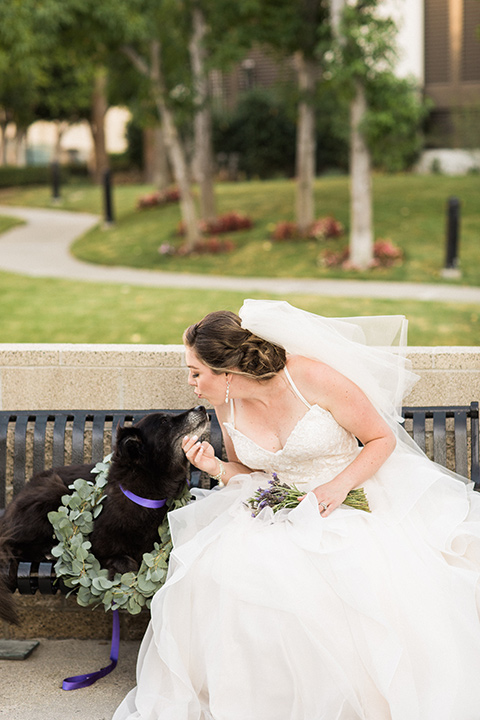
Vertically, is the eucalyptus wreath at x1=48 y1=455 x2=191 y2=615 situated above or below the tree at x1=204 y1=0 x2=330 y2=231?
below

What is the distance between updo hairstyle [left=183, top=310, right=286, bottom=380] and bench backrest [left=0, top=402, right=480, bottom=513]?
0.83 m

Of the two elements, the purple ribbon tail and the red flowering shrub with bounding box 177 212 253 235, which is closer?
the purple ribbon tail

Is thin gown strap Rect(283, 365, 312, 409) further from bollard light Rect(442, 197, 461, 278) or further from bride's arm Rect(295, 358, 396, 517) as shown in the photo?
bollard light Rect(442, 197, 461, 278)

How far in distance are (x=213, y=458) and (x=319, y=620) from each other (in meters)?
0.86

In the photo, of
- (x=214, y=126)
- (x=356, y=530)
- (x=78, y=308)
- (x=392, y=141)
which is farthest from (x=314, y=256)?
(x=214, y=126)

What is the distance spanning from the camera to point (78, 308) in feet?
33.9

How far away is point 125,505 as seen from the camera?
3.49 m

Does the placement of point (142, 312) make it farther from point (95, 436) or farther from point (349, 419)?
point (349, 419)

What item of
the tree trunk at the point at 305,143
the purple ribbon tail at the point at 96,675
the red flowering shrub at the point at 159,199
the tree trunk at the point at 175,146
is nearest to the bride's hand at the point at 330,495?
the purple ribbon tail at the point at 96,675

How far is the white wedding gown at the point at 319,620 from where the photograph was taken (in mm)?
2916

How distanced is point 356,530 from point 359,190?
11.2m

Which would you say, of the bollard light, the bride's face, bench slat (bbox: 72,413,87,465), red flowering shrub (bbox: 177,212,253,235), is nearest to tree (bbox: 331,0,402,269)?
the bollard light

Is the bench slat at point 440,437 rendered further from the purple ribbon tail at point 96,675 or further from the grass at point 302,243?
the grass at point 302,243

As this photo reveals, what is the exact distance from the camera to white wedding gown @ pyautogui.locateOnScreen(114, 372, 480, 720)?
9.57ft
